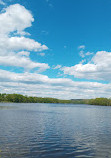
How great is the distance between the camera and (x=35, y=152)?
22.9 metres

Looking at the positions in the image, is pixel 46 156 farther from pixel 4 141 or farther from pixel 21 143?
pixel 4 141

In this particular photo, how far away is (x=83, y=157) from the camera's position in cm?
2158

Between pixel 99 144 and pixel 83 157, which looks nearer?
pixel 83 157

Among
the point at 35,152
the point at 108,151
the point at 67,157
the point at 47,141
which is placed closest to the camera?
the point at 67,157

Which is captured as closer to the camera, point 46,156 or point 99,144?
point 46,156

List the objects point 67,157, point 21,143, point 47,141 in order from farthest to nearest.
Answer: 1. point 47,141
2. point 21,143
3. point 67,157

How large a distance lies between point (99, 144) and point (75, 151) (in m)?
6.50

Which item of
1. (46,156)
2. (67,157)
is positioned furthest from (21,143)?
(67,157)

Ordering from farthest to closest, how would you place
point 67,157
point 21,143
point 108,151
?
point 21,143, point 108,151, point 67,157

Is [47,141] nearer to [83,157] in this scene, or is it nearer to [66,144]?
[66,144]

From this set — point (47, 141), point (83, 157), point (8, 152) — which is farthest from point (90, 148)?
point (8, 152)

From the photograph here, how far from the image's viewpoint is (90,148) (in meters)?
25.7

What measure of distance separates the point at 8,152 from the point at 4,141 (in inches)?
251

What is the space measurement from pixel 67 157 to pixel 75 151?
300cm
